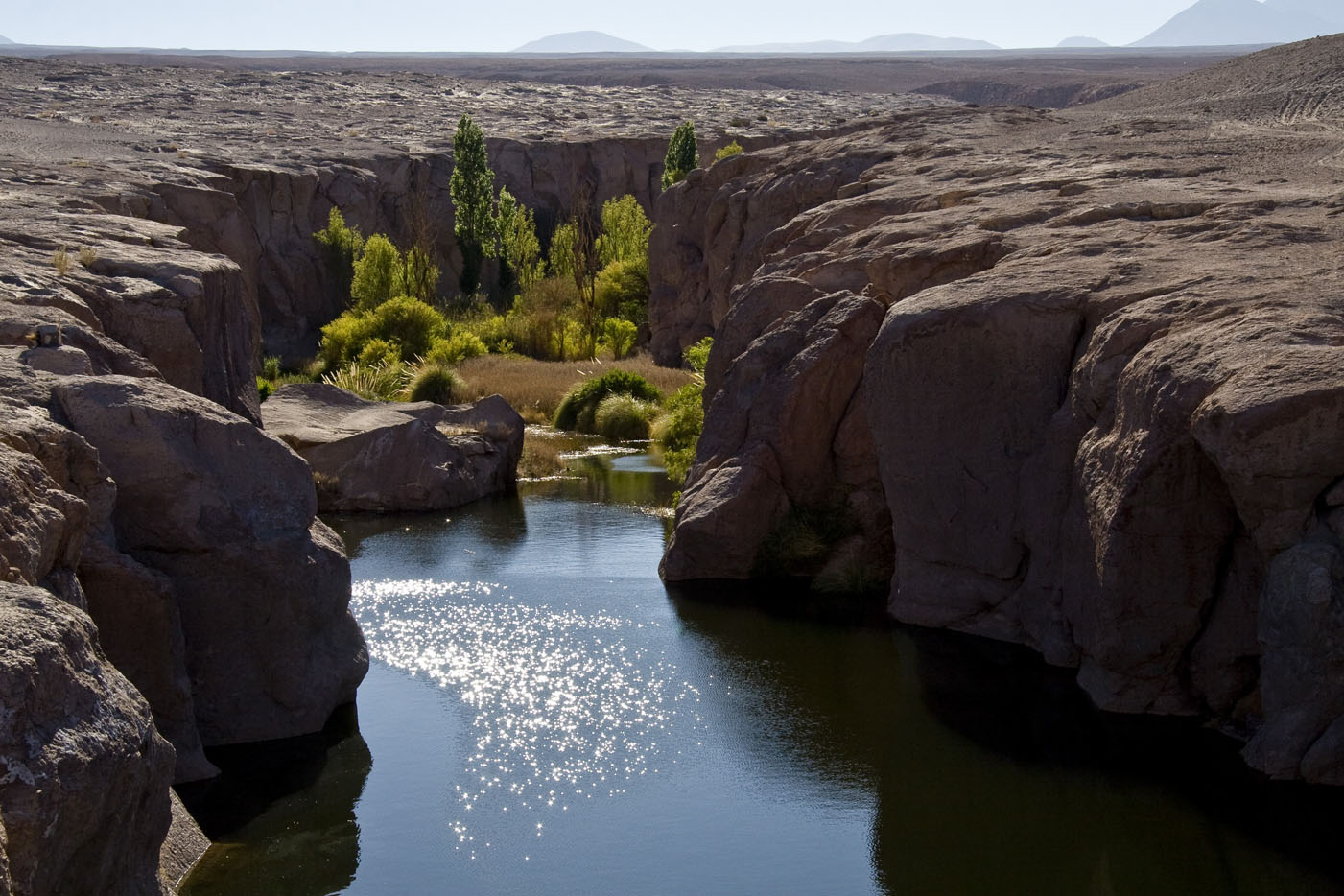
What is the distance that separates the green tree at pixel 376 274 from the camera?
45.3m

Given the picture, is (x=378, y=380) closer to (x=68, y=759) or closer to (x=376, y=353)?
(x=376, y=353)

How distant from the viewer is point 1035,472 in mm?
14727

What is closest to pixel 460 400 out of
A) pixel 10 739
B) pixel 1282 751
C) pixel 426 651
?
pixel 426 651

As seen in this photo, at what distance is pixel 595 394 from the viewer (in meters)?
32.1

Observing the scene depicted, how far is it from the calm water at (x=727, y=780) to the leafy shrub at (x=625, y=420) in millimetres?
13614

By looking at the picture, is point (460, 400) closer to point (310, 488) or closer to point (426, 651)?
point (426, 651)

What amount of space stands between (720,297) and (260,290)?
19.0m

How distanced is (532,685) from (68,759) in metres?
7.77

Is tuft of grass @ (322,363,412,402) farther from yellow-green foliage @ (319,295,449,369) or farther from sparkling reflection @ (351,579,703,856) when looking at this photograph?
sparkling reflection @ (351,579,703,856)

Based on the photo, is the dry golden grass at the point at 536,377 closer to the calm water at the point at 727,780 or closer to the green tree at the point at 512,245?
the green tree at the point at 512,245

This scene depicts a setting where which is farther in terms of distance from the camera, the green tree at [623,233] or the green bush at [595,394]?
the green tree at [623,233]

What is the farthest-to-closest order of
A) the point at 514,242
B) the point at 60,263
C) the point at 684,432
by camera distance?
the point at 514,242 < the point at 684,432 < the point at 60,263

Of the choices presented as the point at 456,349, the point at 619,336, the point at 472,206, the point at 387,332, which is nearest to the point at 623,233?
the point at 472,206

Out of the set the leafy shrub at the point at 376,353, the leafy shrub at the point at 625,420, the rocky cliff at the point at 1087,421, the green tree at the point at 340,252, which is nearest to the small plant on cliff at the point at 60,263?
the rocky cliff at the point at 1087,421
